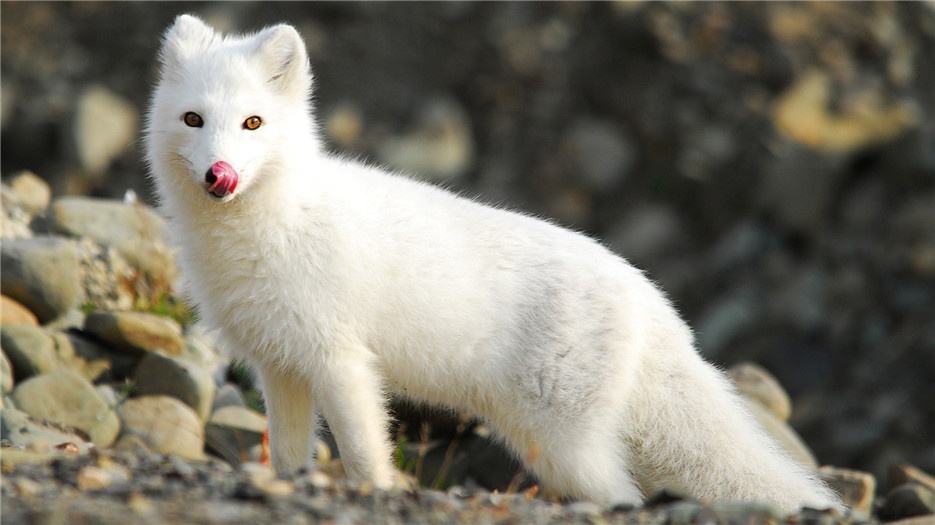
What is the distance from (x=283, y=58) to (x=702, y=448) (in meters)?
2.51

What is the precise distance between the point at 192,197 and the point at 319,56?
7956mm

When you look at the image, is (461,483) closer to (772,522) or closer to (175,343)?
(175,343)

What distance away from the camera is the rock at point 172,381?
562 cm

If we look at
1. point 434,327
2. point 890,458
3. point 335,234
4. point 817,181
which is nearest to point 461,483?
point 434,327

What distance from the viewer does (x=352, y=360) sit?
13.8 ft

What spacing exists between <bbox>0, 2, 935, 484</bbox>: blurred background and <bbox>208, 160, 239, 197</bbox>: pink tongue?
7284mm

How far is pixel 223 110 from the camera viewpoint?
13.4ft

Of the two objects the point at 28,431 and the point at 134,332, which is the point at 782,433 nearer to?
the point at 134,332

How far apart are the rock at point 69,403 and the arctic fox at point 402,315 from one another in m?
1.16

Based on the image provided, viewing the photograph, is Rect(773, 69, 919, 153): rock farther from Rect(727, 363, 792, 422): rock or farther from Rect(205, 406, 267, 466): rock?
Rect(205, 406, 267, 466): rock

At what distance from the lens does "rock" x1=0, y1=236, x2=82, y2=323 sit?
18.9ft

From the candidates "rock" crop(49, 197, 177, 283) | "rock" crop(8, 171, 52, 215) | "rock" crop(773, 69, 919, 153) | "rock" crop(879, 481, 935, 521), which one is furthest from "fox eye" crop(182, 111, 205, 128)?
"rock" crop(773, 69, 919, 153)

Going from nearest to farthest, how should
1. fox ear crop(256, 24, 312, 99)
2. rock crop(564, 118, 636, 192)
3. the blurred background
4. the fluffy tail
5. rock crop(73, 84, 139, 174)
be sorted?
fox ear crop(256, 24, 312, 99) < the fluffy tail < the blurred background < rock crop(73, 84, 139, 174) < rock crop(564, 118, 636, 192)

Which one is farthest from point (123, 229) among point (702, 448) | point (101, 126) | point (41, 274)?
point (101, 126)
